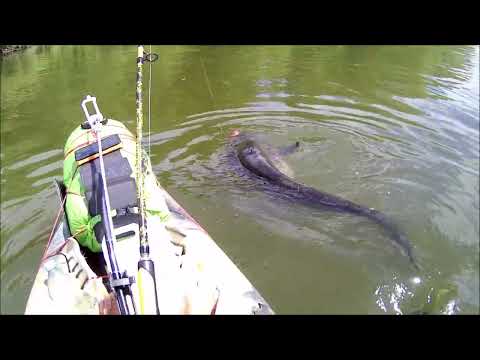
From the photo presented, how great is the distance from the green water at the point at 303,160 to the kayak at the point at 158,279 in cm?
74

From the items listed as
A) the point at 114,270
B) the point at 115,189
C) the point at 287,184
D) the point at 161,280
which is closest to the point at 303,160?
the point at 287,184

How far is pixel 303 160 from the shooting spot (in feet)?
22.3

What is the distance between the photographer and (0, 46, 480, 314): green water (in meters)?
4.24

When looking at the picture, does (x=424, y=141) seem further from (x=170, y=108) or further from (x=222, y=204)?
(x=170, y=108)

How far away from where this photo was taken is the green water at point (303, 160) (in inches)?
167

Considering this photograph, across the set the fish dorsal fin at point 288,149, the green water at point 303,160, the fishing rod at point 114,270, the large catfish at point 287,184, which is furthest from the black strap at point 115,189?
the fish dorsal fin at point 288,149

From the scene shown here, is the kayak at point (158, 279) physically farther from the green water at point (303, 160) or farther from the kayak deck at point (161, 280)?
the green water at point (303, 160)

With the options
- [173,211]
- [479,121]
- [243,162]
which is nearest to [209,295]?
[173,211]

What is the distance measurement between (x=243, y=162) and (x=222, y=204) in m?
1.26

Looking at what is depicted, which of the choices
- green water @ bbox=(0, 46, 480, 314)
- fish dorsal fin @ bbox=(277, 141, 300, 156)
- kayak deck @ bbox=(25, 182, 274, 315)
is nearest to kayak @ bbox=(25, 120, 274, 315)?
kayak deck @ bbox=(25, 182, 274, 315)

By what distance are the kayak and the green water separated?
2.43 feet

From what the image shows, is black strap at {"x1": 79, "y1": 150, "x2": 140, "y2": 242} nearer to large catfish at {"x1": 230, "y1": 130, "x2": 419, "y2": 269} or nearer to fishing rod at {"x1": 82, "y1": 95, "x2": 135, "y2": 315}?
fishing rod at {"x1": 82, "y1": 95, "x2": 135, "y2": 315}

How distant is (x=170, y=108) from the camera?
29.7ft

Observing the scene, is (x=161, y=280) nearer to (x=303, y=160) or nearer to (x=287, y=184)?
(x=287, y=184)
